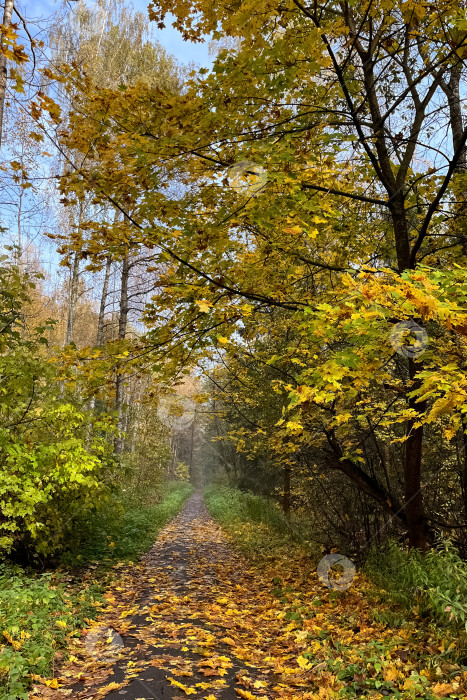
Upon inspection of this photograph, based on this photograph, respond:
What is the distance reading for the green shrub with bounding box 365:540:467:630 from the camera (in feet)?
12.5

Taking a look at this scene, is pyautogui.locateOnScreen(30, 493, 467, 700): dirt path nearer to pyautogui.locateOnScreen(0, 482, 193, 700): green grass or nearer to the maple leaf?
the maple leaf

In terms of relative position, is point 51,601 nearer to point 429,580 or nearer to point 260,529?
point 429,580

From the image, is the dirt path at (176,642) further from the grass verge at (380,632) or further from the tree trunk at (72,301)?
the tree trunk at (72,301)

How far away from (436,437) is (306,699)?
4.88 m

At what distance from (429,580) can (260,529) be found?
7386 millimetres

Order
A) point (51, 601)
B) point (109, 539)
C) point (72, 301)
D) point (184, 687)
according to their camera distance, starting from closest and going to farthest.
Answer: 1. point (184, 687)
2. point (51, 601)
3. point (109, 539)
4. point (72, 301)

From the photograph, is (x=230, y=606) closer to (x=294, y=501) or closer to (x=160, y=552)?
(x=160, y=552)

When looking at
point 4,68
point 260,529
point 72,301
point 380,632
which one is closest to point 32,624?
point 380,632

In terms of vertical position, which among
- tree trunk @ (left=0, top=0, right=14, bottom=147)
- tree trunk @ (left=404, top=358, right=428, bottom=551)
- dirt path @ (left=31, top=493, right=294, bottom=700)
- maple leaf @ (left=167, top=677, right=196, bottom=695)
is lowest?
dirt path @ (left=31, top=493, right=294, bottom=700)

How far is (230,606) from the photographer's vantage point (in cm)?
564

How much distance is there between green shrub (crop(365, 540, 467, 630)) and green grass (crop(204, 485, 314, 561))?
2553mm

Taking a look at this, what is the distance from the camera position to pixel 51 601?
15.2ft

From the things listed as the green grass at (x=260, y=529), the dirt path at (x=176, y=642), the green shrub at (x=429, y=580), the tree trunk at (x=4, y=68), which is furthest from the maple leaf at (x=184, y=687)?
the tree trunk at (x=4, y=68)

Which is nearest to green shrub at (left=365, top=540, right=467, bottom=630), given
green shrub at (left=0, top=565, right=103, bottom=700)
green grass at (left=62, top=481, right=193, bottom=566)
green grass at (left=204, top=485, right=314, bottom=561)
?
green grass at (left=204, top=485, right=314, bottom=561)
